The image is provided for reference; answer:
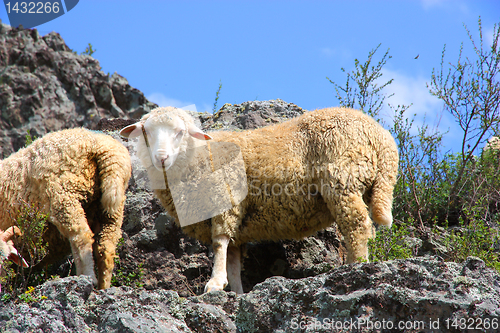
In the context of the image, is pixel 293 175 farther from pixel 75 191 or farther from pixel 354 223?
pixel 75 191

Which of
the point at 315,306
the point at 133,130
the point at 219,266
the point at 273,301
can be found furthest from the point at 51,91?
the point at 315,306

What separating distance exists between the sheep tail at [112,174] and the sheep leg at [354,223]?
2377mm

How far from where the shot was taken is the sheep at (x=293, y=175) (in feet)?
15.5

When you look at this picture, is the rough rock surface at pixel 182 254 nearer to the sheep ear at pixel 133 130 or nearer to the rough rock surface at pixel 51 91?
the sheep ear at pixel 133 130

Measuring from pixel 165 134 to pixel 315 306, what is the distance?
2.66m

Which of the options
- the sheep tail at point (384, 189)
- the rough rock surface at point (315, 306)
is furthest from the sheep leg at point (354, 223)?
the rough rock surface at point (315, 306)

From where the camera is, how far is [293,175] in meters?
4.96

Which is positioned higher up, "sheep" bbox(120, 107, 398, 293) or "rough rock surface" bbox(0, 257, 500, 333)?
"sheep" bbox(120, 107, 398, 293)

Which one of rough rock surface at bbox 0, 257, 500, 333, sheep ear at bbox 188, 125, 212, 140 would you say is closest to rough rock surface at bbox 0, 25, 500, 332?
rough rock surface at bbox 0, 257, 500, 333

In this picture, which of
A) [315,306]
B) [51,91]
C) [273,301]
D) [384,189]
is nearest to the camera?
[315,306]

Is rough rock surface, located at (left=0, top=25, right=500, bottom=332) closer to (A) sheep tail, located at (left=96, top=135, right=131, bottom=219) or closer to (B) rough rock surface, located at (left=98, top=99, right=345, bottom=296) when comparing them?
(B) rough rock surface, located at (left=98, top=99, right=345, bottom=296)

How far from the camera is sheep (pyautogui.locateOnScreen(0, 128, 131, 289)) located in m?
4.38

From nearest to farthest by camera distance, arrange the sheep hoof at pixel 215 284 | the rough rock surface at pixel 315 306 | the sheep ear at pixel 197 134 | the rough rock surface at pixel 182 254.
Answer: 1. the rough rock surface at pixel 315 306
2. the sheep hoof at pixel 215 284
3. the sheep ear at pixel 197 134
4. the rough rock surface at pixel 182 254

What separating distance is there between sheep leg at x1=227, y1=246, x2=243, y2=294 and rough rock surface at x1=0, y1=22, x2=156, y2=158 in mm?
8719
